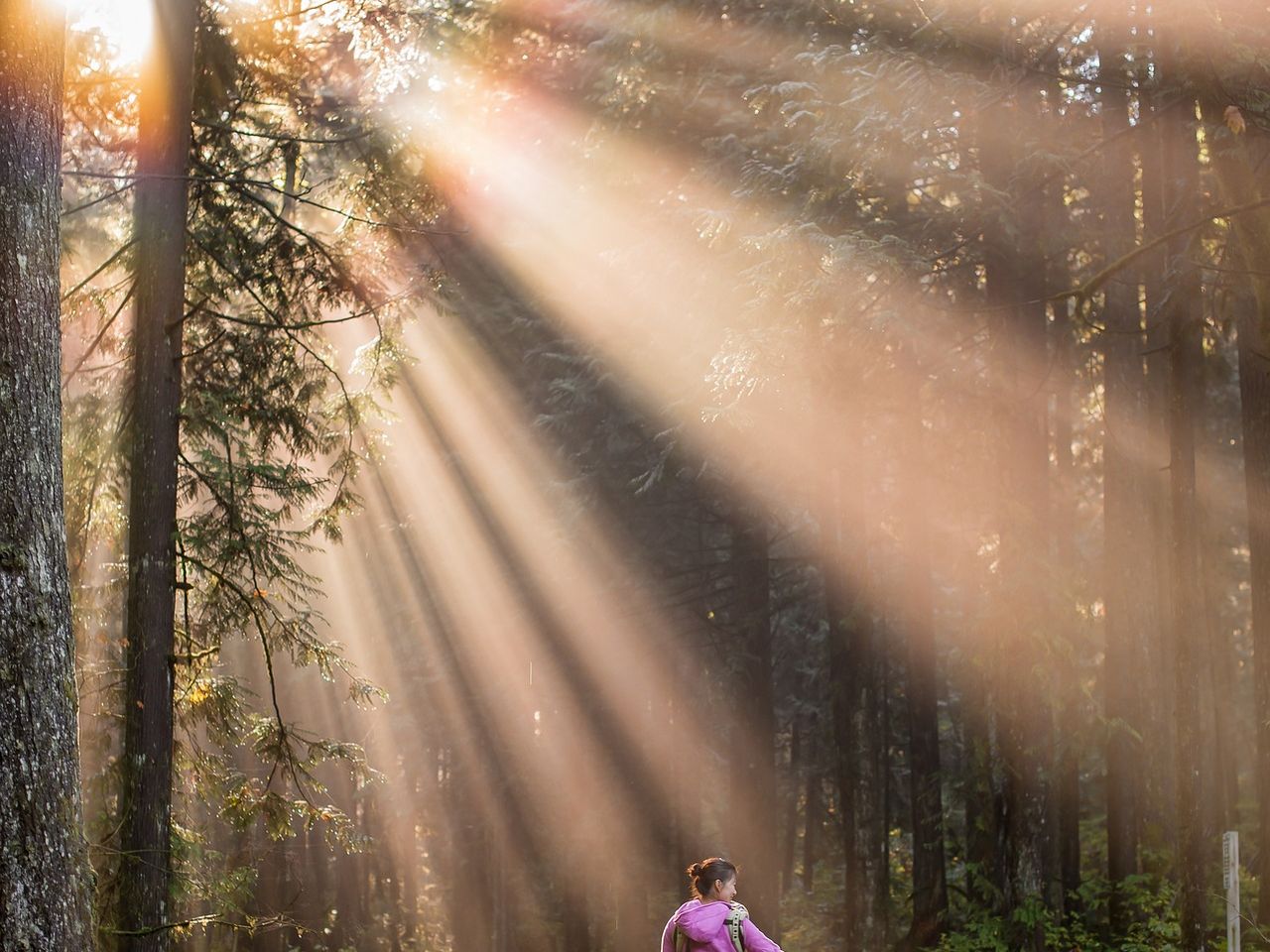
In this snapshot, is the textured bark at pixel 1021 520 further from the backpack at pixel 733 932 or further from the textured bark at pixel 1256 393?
the backpack at pixel 733 932

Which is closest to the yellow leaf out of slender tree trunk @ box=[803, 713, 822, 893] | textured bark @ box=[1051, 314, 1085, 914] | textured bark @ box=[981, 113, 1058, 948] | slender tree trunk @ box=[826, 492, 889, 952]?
textured bark @ box=[981, 113, 1058, 948]

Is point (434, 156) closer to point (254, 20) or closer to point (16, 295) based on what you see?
point (254, 20)

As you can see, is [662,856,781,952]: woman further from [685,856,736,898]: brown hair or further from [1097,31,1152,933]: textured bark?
[1097,31,1152,933]: textured bark

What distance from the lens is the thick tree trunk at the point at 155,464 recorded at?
9555mm

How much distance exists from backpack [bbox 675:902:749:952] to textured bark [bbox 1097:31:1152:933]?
9932mm

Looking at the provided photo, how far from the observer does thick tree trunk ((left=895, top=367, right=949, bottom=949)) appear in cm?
1672

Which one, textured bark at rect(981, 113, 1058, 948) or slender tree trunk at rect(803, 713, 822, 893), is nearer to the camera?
A: textured bark at rect(981, 113, 1058, 948)

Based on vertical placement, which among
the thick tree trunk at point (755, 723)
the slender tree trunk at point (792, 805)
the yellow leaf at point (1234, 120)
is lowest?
the slender tree trunk at point (792, 805)

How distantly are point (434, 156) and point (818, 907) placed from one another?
26046 mm

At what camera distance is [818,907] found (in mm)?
32781

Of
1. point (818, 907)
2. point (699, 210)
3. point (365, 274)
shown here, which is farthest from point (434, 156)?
point (818, 907)

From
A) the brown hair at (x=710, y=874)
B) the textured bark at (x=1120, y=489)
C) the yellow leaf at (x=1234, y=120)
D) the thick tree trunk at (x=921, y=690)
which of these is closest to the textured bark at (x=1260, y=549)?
the textured bark at (x=1120, y=489)

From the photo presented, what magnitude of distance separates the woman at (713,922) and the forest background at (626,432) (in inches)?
134

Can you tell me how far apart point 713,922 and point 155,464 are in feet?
18.5
